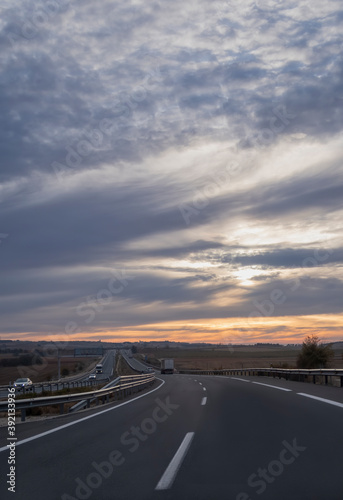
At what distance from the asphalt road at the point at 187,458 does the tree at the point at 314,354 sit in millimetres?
35172

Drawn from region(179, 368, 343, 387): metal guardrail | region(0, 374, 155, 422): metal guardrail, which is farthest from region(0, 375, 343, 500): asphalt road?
region(179, 368, 343, 387): metal guardrail

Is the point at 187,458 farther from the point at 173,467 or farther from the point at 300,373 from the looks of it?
the point at 300,373

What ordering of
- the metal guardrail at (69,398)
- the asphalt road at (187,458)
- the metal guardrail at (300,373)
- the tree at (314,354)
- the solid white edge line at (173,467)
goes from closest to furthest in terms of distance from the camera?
the asphalt road at (187,458) → the solid white edge line at (173,467) → the metal guardrail at (69,398) → the metal guardrail at (300,373) → the tree at (314,354)

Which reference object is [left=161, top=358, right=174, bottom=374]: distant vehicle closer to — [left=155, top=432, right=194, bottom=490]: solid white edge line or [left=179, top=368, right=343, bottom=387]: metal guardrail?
[left=179, top=368, right=343, bottom=387]: metal guardrail

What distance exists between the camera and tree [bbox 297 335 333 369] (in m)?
48.4

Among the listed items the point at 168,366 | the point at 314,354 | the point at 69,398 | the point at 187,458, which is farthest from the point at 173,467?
the point at 168,366

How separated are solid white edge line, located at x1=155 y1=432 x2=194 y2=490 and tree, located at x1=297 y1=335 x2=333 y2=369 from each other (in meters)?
40.4

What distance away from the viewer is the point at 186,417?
1487 cm

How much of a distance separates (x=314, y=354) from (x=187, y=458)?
42.7m

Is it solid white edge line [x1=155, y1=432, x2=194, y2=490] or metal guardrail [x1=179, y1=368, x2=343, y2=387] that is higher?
metal guardrail [x1=179, y1=368, x2=343, y2=387]

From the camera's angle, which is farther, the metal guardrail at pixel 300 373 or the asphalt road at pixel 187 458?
the metal guardrail at pixel 300 373

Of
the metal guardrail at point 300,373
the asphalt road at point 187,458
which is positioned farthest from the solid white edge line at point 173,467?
the metal guardrail at point 300,373

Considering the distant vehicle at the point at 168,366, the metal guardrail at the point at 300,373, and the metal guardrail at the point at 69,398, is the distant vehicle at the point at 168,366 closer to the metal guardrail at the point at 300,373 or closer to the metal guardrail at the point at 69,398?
the metal guardrail at the point at 300,373

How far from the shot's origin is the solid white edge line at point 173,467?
23.4 feet
